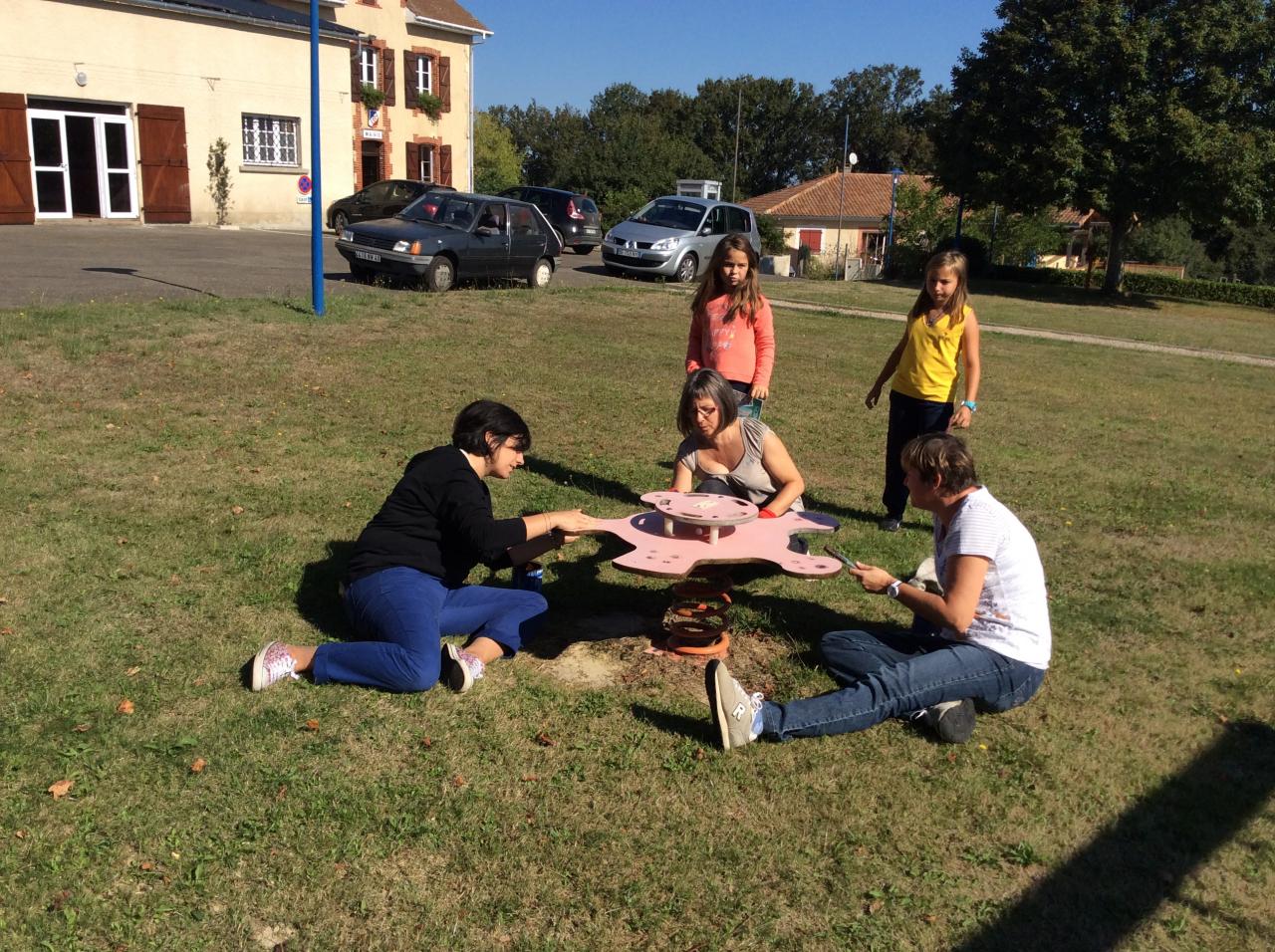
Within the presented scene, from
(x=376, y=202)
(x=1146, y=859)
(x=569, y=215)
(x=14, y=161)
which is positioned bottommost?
(x=1146, y=859)

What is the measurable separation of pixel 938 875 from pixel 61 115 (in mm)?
27166

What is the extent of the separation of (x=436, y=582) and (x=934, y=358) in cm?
341

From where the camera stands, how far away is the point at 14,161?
2377 centimetres

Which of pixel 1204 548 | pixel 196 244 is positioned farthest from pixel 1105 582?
pixel 196 244

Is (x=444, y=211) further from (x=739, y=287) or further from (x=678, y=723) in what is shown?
(x=678, y=723)

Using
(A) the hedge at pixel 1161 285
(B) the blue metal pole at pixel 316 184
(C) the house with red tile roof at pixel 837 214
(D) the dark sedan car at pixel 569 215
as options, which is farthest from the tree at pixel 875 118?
(B) the blue metal pole at pixel 316 184

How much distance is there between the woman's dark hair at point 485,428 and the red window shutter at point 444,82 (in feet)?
119

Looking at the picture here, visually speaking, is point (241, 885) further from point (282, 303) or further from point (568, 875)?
point (282, 303)

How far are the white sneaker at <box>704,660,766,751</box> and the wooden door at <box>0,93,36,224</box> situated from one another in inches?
996

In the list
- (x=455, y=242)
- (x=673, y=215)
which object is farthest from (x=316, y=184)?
(x=673, y=215)

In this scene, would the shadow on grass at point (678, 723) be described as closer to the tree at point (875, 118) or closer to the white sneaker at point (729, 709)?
the white sneaker at point (729, 709)

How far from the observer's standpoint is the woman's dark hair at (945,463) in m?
4.09

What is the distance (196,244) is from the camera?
20859mm

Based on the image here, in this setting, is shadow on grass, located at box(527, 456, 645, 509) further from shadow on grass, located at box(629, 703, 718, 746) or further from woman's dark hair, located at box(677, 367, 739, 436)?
shadow on grass, located at box(629, 703, 718, 746)
